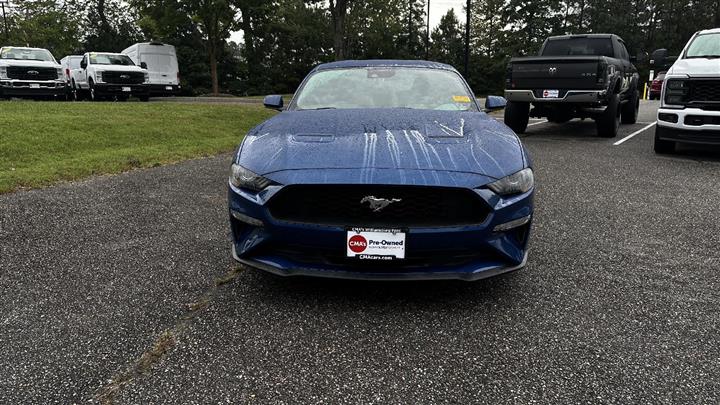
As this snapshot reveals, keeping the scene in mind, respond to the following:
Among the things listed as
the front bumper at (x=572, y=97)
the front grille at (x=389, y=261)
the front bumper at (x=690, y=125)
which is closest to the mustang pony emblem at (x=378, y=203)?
the front grille at (x=389, y=261)

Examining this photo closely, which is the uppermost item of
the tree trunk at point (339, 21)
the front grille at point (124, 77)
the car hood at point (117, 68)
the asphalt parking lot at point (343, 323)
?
the tree trunk at point (339, 21)

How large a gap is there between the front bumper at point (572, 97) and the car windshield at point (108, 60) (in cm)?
1489

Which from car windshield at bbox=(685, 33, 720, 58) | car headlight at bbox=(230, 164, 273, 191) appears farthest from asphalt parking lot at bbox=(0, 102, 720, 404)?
car windshield at bbox=(685, 33, 720, 58)

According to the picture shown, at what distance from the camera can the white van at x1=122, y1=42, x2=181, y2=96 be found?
2333 centimetres

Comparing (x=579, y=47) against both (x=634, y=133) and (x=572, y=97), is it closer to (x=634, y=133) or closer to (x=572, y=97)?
(x=634, y=133)

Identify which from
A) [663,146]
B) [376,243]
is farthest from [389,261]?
[663,146]

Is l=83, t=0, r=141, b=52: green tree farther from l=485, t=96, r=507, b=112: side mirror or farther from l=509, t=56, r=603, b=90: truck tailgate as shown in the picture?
l=485, t=96, r=507, b=112: side mirror

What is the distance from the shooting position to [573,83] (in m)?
9.23

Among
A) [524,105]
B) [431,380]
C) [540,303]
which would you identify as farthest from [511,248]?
[524,105]

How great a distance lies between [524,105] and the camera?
35.3 feet

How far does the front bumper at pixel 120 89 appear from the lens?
17.7m

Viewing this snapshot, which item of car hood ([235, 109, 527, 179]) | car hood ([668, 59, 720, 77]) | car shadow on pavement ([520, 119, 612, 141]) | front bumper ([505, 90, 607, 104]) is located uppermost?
car hood ([668, 59, 720, 77])

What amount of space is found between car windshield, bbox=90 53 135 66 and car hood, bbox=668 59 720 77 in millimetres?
17563

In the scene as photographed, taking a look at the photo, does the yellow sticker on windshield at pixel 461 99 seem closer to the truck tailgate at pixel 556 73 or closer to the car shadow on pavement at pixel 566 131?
the truck tailgate at pixel 556 73
